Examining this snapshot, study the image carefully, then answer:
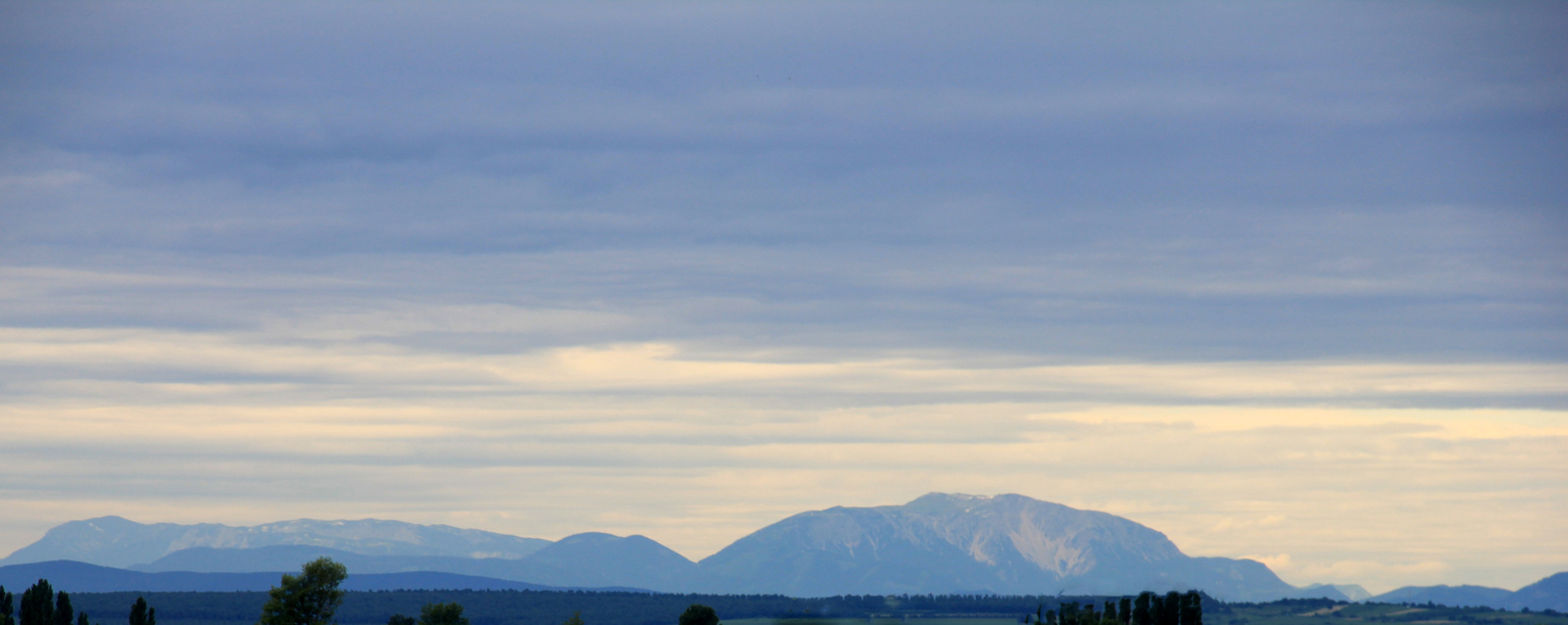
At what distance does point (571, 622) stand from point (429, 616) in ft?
56.3

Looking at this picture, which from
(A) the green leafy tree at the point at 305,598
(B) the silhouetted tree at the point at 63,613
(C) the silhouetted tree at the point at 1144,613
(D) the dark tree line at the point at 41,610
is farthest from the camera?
(B) the silhouetted tree at the point at 63,613

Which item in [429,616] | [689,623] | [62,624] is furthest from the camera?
[62,624]

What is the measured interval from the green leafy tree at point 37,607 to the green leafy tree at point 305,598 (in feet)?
142

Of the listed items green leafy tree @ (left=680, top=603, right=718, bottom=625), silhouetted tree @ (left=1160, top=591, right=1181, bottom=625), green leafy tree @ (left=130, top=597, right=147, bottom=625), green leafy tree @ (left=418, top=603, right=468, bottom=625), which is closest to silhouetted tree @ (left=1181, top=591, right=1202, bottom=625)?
silhouetted tree @ (left=1160, top=591, right=1181, bottom=625)

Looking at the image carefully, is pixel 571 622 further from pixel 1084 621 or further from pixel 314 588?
pixel 1084 621

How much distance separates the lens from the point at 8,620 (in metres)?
172

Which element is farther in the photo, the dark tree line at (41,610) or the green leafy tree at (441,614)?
the dark tree line at (41,610)

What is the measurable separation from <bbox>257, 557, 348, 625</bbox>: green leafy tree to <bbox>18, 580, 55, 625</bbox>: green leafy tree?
4343 cm

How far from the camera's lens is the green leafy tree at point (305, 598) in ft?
487

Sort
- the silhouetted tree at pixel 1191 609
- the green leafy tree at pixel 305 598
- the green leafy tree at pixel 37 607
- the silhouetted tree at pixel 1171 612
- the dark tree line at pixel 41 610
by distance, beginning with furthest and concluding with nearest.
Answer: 1. the green leafy tree at pixel 37 607
2. the dark tree line at pixel 41 610
3. the silhouetted tree at pixel 1171 612
4. the silhouetted tree at pixel 1191 609
5. the green leafy tree at pixel 305 598

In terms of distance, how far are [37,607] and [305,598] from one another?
50.5 m

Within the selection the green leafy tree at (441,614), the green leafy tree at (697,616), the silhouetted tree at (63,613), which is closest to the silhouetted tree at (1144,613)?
the green leafy tree at (697,616)

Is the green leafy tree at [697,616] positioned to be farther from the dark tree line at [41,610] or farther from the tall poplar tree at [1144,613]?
the dark tree line at [41,610]

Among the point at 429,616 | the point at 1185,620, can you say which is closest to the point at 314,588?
the point at 429,616
